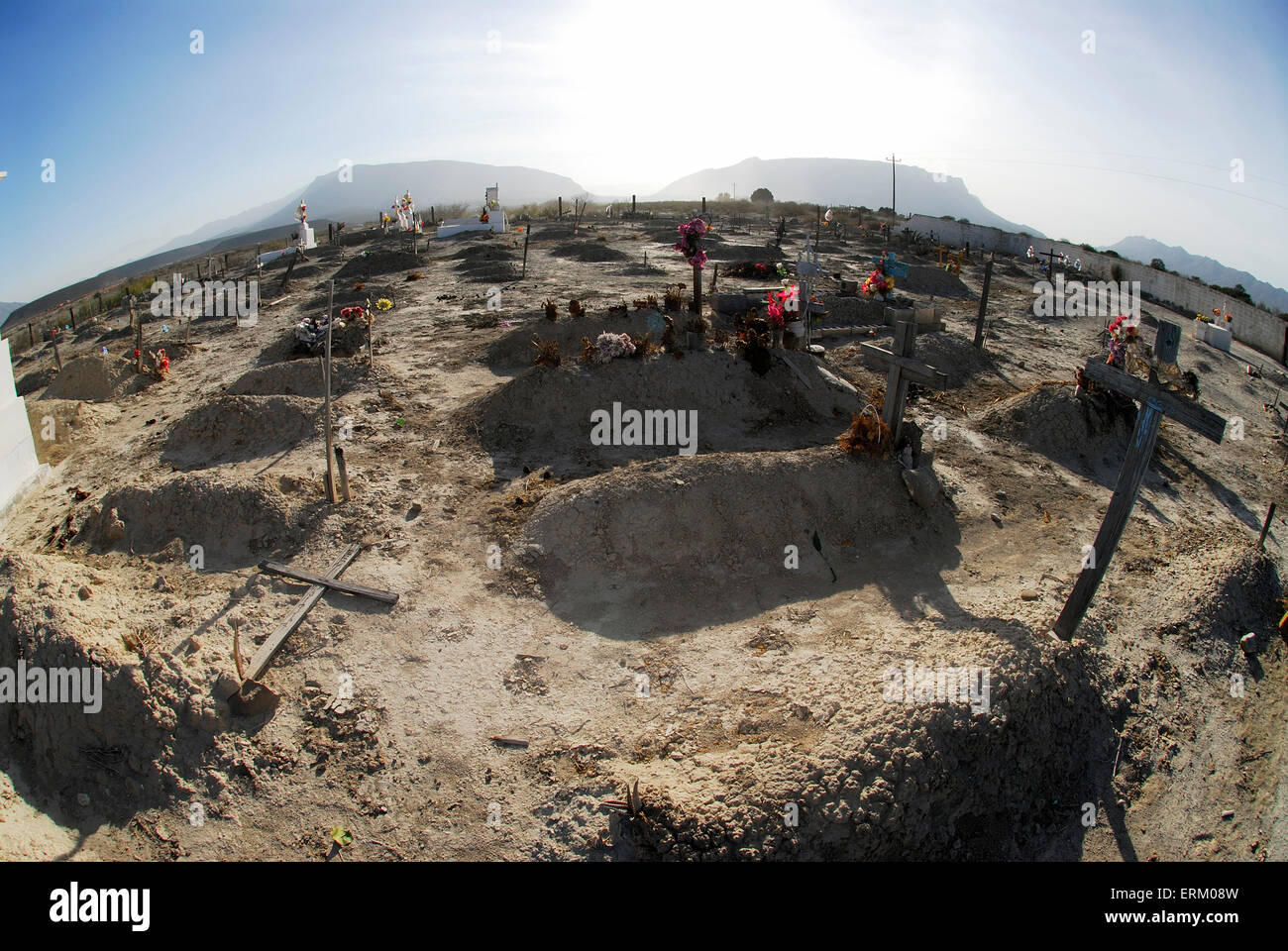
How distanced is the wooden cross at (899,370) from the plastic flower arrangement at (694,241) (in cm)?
560

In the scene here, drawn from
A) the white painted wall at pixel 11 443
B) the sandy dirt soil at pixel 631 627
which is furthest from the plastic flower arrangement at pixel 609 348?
the white painted wall at pixel 11 443

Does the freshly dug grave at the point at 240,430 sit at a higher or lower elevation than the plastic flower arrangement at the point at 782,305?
lower

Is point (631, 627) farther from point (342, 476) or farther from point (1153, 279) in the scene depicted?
point (1153, 279)

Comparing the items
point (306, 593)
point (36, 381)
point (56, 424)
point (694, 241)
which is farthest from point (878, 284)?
point (36, 381)

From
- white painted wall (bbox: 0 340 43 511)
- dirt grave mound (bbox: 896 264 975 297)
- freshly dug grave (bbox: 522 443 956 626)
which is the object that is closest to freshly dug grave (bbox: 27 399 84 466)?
white painted wall (bbox: 0 340 43 511)

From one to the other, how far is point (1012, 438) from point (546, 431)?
9.51 m

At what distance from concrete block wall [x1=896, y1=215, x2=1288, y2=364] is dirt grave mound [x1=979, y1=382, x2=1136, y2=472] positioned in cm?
1601

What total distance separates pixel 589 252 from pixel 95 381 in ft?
63.6

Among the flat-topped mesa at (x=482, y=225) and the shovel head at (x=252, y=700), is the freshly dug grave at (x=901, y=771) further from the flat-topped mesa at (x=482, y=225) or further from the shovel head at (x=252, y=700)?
the flat-topped mesa at (x=482, y=225)

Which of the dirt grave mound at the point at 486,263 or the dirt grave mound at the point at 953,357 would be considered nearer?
the dirt grave mound at the point at 953,357

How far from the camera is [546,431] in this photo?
13016mm

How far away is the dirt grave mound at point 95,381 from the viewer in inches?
643

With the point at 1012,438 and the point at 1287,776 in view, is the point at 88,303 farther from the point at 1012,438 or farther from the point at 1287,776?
the point at 1287,776

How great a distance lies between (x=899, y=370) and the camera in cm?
1063
